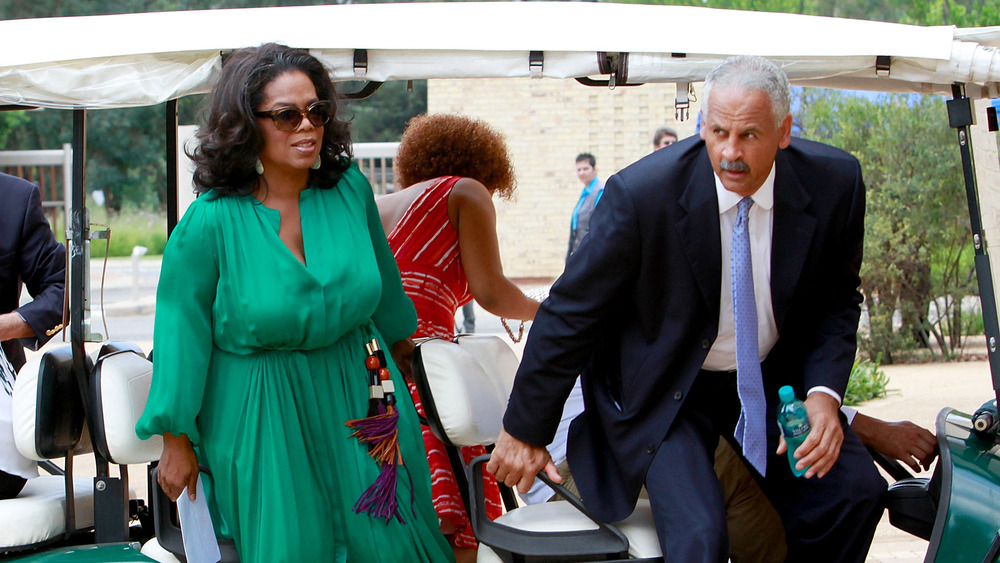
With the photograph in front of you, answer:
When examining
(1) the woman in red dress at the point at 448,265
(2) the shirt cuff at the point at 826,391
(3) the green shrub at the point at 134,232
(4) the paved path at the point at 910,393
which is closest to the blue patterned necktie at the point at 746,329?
(2) the shirt cuff at the point at 826,391

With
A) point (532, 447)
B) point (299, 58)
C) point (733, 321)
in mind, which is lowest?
point (532, 447)

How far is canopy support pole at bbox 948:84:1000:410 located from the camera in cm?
259

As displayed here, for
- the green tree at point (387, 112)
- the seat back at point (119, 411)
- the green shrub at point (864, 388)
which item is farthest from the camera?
the green tree at point (387, 112)

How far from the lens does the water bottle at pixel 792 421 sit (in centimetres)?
254

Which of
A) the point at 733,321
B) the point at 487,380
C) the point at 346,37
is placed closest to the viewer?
the point at 733,321

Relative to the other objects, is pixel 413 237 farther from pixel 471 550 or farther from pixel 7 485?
pixel 7 485

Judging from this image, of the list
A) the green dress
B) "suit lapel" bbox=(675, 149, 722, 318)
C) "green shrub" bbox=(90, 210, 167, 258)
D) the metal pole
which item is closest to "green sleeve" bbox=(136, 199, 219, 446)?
the green dress

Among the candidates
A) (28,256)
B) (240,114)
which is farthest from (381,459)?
(28,256)

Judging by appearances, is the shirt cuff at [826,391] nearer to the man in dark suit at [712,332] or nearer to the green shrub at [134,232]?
the man in dark suit at [712,332]

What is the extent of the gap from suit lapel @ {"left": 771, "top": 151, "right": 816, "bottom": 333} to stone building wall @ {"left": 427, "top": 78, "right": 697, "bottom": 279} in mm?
15351

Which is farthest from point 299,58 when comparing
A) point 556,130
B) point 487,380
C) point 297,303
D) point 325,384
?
point 556,130

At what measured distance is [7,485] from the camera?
3.22 metres

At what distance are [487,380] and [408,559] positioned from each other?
0.61 metres

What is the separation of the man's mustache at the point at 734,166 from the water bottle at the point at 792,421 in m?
0.56
